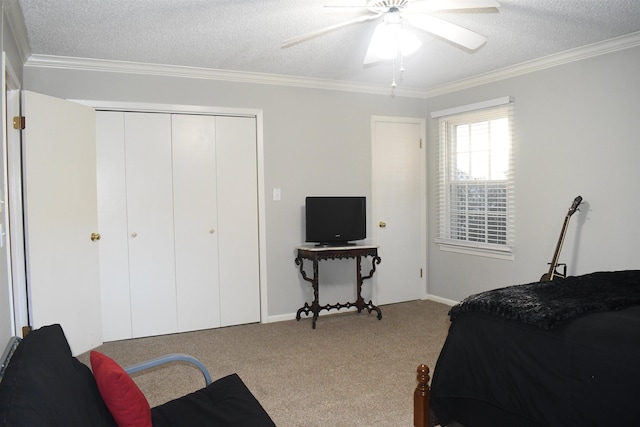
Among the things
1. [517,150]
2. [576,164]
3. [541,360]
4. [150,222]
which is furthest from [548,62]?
[150,222]

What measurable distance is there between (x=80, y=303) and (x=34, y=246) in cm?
62

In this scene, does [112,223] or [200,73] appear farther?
[200,73]

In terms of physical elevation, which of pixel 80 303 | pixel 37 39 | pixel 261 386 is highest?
pixel 37 39

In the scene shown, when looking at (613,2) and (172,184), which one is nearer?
(613,2)

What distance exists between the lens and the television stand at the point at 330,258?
14.0ft

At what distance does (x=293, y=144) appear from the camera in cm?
452

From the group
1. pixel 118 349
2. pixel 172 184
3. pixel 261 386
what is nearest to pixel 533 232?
pixel 261 386

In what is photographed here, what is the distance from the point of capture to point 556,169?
390 cm

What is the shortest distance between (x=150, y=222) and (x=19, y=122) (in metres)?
1.29

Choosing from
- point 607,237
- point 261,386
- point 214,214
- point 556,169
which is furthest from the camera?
point 214,214

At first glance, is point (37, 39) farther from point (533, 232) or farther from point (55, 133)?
point (533, 232)

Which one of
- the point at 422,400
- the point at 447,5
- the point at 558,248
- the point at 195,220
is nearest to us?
the point at 422,400

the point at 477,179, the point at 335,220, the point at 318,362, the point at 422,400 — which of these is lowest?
the point at 318,362

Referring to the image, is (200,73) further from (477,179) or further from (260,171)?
(477,179)
